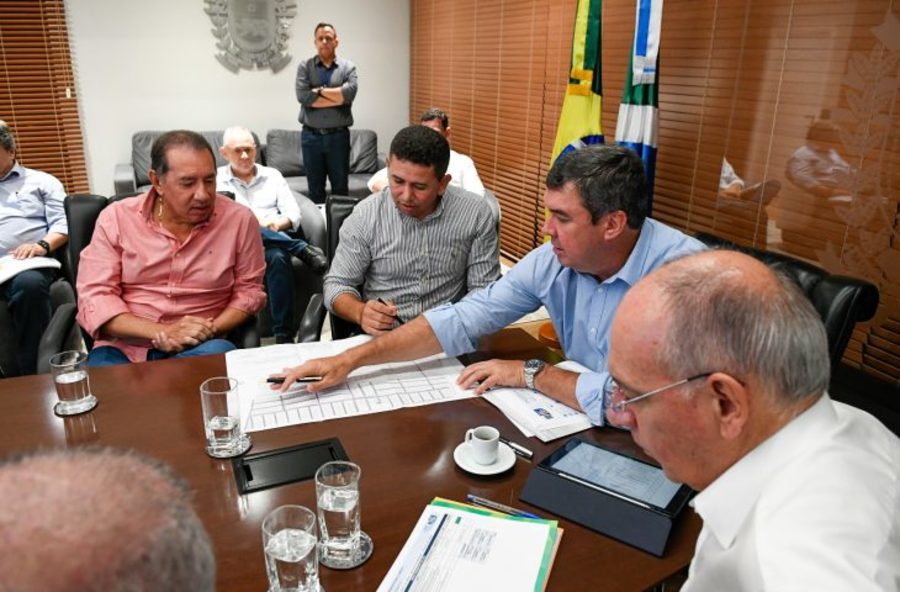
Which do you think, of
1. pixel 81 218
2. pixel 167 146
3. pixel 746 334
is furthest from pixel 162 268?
pixel 746 334

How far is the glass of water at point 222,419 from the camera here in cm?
121

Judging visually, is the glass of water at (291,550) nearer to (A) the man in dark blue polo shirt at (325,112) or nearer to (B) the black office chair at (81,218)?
(B) the black office chair at (81,218)

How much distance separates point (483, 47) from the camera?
4.92 metres

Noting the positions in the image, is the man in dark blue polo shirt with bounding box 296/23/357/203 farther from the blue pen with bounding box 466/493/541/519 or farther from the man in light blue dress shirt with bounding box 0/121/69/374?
the blue pen with bounding box 466/493/541/519

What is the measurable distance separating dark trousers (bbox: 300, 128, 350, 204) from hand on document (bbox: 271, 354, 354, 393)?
3.88 meters

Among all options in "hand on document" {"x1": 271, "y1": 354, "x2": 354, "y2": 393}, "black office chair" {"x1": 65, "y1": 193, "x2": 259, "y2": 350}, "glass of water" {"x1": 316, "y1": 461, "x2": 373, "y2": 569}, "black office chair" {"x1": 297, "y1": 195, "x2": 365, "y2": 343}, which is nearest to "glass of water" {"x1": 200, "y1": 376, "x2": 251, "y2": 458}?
"hand on document" {"x1": 271, "y1": 354, "x2": 354, "y2": 393}

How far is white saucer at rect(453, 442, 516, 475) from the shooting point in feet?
3.78

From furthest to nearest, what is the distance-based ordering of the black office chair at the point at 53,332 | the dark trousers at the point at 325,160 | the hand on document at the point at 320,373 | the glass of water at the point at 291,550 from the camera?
the dark trousers at the point at 325,160 < the black office chair at the point at 53,332 < the hand on document at the point at 320,373 < the glass of water at the point at 291,550

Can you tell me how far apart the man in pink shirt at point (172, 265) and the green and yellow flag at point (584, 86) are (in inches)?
63.0

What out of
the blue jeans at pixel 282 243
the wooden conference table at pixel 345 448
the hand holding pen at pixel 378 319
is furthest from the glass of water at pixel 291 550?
the blue jeans at pixel 282 243

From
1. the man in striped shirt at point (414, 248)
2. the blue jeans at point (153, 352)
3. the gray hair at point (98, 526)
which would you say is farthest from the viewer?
the man in striped shirt at point (414, 248)

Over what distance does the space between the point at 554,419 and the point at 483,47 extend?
13.6ft

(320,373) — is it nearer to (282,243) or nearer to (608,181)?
(608,181)

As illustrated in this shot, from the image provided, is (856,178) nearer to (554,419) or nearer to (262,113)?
(554,419)
